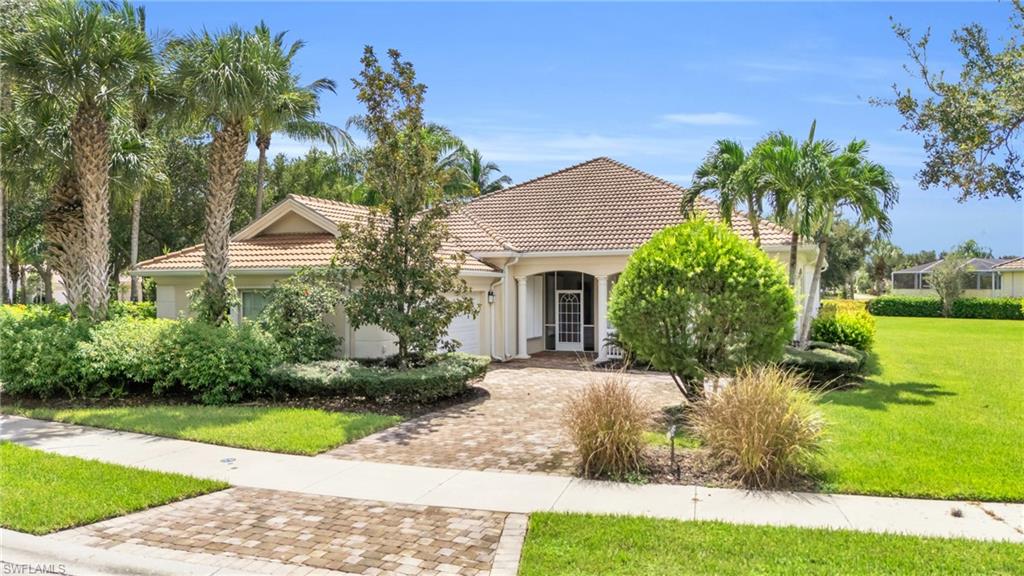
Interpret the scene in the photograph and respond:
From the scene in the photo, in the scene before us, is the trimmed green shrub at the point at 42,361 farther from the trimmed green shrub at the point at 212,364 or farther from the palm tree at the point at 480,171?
the palm tree at the point at 480,171

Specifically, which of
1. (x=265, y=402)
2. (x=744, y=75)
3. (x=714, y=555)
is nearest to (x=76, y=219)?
(x=265, y=402)

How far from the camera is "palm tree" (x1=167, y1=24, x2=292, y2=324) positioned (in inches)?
520

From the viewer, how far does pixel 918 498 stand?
23.0 feet

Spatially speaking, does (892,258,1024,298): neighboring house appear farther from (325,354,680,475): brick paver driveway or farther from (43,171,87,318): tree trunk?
(43,171,87,318): tree trunk

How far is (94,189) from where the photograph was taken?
14336mm

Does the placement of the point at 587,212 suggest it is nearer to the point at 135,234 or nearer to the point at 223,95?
the point at 223,95

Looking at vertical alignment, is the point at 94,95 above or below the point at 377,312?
above

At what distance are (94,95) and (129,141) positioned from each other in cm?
356

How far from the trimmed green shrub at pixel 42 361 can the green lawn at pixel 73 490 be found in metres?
4.44

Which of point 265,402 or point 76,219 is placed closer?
point 265,402

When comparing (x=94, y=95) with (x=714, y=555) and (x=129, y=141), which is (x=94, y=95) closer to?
(x=129, y=141)

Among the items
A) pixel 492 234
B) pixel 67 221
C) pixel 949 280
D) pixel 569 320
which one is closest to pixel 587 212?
pixel 492 234

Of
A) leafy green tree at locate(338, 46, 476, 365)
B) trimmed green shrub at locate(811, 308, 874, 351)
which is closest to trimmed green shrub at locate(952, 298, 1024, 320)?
trimmed green shrub at locate(811, 308, 874, 351)

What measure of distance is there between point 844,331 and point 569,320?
844 cm
